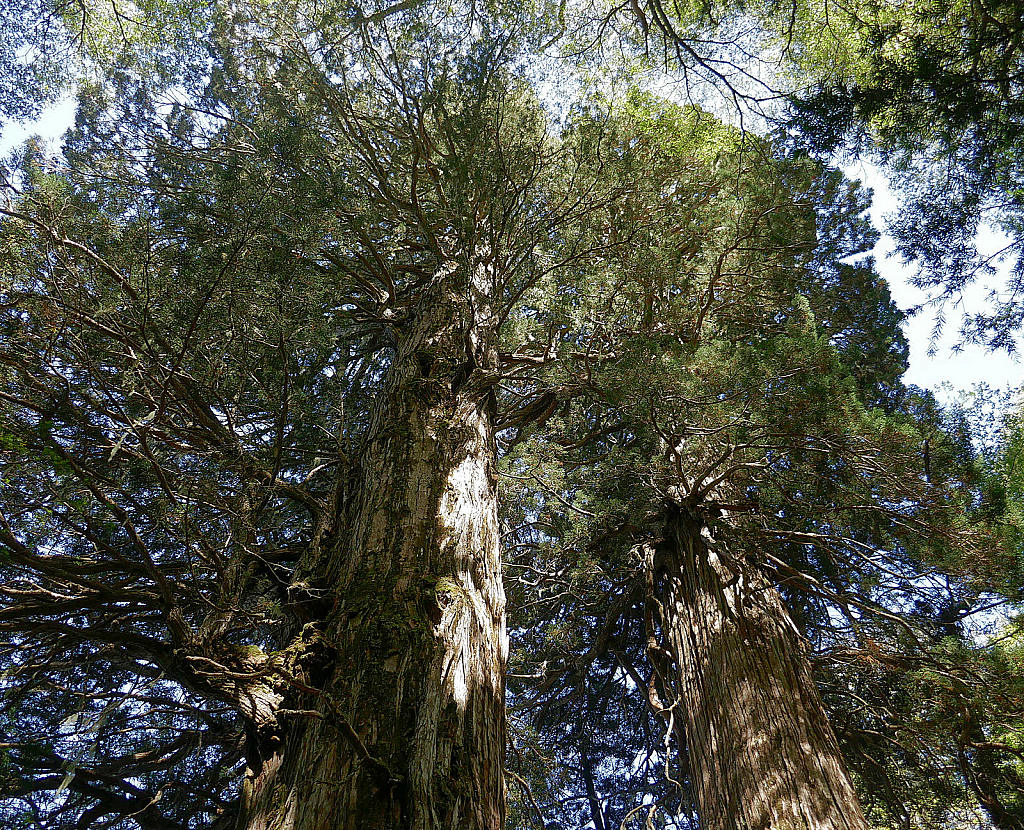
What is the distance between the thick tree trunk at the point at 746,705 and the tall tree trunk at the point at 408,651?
2.06 metres

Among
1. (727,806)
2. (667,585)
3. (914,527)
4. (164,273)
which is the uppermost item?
(164,273)

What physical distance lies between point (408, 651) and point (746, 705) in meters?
2.68

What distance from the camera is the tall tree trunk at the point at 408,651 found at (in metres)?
2.02

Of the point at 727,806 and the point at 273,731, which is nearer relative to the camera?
the point at 273,731

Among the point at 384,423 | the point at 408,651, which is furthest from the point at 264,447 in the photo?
the point at 408,651

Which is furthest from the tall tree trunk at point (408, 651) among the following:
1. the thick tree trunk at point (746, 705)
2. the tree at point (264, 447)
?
the thick tree trunk at point (746, 705)

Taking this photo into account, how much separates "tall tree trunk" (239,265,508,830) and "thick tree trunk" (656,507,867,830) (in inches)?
81.2

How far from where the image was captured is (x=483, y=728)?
2375 mm

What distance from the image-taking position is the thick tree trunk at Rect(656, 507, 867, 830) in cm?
355

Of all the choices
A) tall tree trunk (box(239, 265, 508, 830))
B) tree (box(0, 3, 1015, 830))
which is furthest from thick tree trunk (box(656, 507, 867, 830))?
tall tree trunk (box(239, 265, 508, 830))

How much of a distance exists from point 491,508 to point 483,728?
1.21 meters

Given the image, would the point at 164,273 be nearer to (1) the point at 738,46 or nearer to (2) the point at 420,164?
(2) the point at 420,164

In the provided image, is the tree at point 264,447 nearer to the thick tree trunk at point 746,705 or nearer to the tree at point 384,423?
the tree at point 384,423

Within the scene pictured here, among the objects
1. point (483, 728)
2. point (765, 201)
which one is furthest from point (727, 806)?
point (765, 201)
